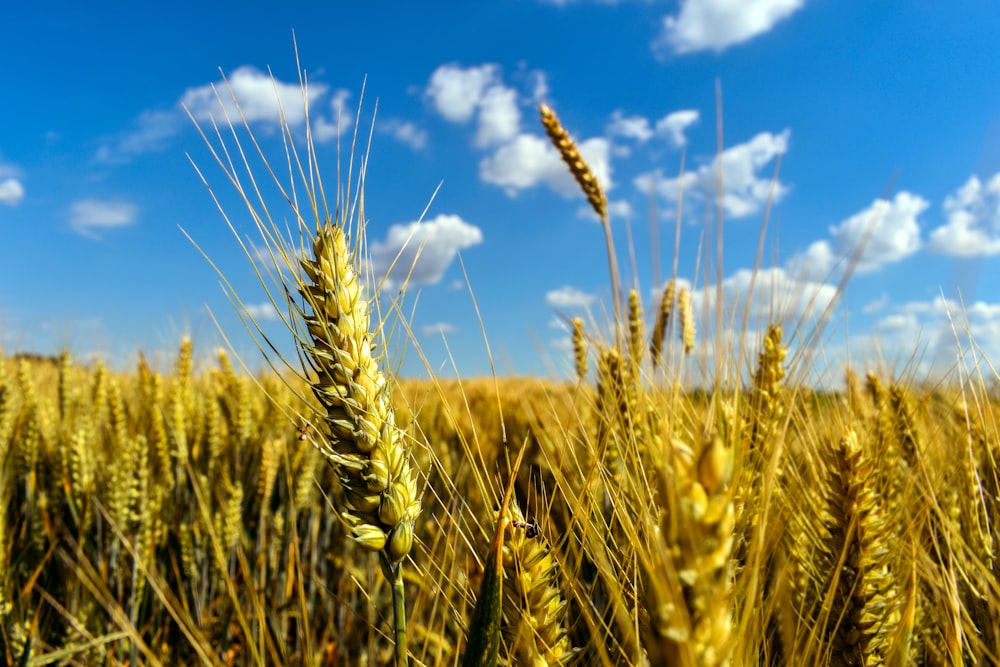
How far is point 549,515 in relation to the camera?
4.18ft

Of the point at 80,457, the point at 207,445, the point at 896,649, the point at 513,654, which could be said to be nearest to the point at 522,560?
the point at 513,654

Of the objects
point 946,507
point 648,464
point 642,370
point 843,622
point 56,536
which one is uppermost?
point 642,370

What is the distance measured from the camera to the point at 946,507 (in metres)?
1.58

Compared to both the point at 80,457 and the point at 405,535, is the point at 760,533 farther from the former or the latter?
the point at 80,457

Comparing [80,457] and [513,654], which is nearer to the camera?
[513,654]

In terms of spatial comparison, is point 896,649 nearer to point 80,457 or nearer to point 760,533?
point 760,533

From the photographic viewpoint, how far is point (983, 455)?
1.92m

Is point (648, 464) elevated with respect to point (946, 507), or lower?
elevated

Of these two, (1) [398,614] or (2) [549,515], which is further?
(2) [549,515]

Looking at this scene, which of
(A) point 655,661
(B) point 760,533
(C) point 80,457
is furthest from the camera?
(C) point 80,457

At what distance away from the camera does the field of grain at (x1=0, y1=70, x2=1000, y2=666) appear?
704 mm

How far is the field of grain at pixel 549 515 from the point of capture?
0.70 meters

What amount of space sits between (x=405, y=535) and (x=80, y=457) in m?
2.36

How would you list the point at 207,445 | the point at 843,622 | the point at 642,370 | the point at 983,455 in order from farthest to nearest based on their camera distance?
the point at 207,445, the point at 983,455, the point at 642,370, the point at 843,622
